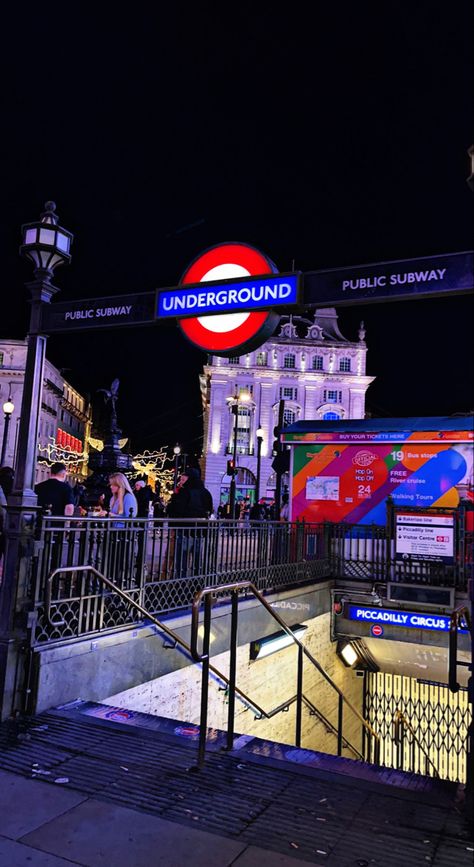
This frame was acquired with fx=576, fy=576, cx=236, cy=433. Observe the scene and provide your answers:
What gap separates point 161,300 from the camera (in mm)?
5281

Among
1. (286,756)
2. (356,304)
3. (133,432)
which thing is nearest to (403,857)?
(286,756)

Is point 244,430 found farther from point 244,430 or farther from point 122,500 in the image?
point 122,500

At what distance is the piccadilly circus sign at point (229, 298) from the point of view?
4777 mm

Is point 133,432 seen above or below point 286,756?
above

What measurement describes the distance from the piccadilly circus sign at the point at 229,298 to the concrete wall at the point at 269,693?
3799 millimetres

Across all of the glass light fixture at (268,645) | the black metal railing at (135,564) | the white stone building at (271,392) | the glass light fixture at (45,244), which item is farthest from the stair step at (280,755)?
the white stone building at (271,392)

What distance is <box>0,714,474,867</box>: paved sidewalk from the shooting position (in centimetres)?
305

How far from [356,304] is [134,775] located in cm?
377

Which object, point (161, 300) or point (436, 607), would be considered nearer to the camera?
point (161, 300)

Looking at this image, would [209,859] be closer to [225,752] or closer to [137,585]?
[225,752]

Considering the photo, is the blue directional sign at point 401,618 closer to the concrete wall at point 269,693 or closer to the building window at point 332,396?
the concrete wall at point 269,693

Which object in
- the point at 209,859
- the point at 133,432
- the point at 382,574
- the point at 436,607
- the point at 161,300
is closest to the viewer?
the point at 209,859

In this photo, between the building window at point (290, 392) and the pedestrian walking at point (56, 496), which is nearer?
the pedestrian walking at point (56, 496)

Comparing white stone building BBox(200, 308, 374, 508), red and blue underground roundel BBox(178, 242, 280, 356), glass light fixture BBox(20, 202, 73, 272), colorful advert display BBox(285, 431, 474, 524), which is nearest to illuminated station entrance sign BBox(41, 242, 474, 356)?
red and blue underground roundel BBox(178, 242, 280, 356)
